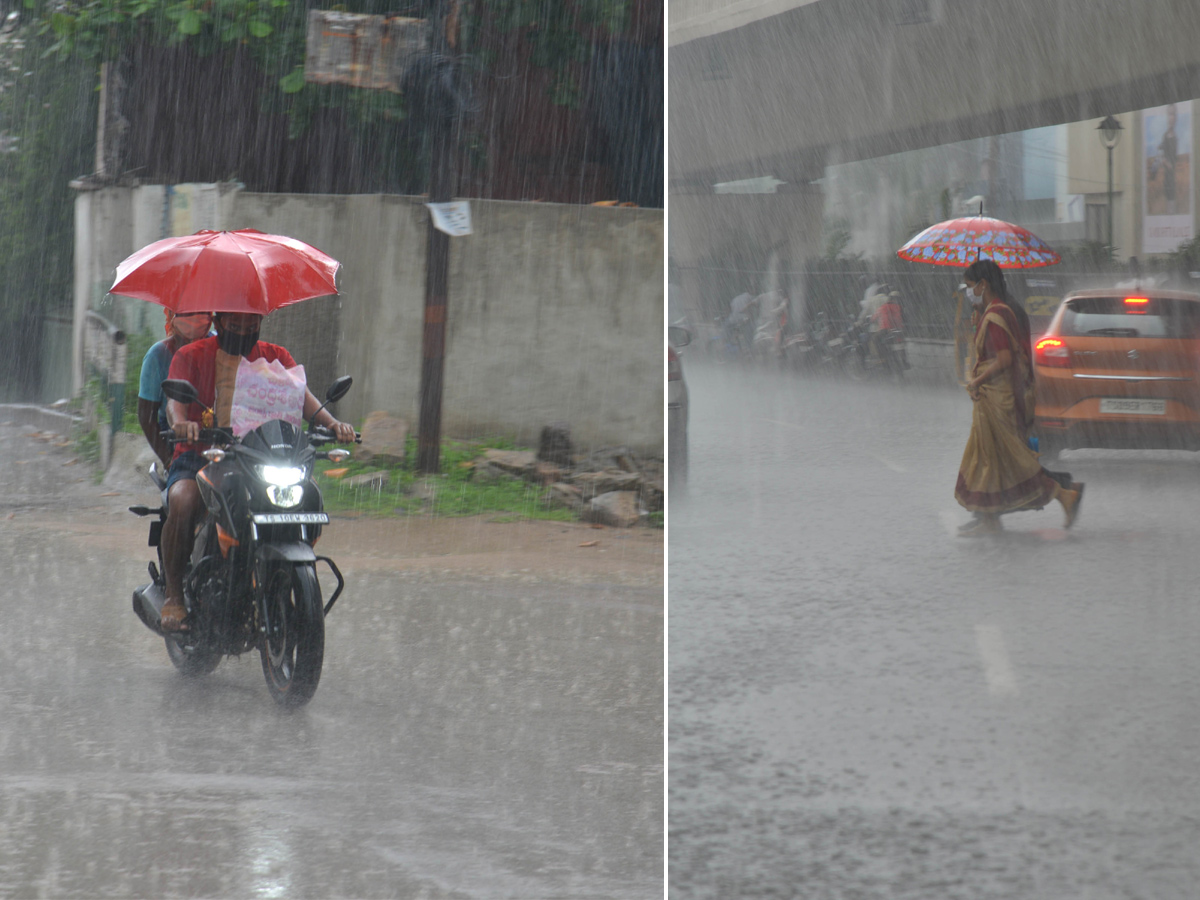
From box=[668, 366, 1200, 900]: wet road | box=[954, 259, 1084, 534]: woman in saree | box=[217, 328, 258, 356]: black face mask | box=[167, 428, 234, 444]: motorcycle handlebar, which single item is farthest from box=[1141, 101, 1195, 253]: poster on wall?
box=[167, 428, 234, 444]: motorcycle handlebar

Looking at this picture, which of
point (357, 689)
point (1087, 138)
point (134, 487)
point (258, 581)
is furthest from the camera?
point (134, 487)

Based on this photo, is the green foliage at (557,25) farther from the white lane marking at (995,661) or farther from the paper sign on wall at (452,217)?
the white lane marking at (995,661)

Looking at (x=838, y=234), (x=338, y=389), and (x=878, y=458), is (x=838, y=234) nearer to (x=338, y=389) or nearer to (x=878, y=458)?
(x=878, y=458)

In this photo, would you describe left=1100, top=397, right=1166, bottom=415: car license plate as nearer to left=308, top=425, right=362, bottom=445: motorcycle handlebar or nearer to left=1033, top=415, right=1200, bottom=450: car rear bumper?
left=1033, top=415, right=1200, bottom=450: car rear bumper

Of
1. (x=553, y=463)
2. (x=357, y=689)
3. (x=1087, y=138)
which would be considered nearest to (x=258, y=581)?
(x=357, y=689)

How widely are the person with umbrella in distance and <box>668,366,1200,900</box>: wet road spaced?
159cm

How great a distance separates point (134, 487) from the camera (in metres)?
9.02

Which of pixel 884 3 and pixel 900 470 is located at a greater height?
pixel 884 3

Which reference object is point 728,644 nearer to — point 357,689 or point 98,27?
point 357,689

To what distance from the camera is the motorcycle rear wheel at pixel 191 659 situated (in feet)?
15.3

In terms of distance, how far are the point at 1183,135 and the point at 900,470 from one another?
5.96 ft

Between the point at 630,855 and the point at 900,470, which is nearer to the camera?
the point at 630,855

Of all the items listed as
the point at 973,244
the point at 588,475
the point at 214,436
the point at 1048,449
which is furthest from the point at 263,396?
the point at 588,475

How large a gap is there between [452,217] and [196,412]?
14.2 ft
